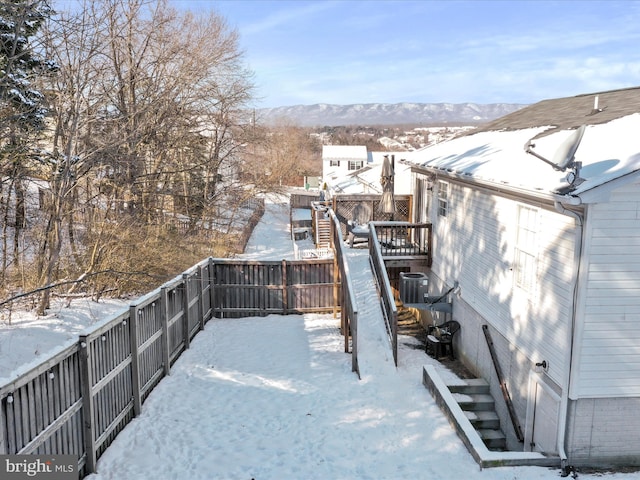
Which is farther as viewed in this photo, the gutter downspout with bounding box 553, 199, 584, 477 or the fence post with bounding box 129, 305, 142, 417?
the fence post with bounding box 129, 305, 142, 417

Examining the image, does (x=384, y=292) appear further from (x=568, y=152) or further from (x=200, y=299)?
(x=568, y=152)

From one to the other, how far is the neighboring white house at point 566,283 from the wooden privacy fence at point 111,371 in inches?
242

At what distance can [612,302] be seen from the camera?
6770 millimetres

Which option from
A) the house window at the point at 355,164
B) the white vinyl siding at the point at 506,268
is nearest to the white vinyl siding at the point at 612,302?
the white vinyl siding at the point at 506,268

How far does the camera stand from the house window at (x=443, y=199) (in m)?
13.3

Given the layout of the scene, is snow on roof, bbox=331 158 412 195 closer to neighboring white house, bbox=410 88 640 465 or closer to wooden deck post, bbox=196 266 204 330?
neighboring white house, bbox=410 88 640 465

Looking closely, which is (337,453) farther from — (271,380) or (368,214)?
(368,214)

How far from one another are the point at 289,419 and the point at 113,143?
9377 mm

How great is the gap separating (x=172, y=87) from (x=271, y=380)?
14374 mm

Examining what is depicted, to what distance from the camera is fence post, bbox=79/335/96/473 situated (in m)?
5.90

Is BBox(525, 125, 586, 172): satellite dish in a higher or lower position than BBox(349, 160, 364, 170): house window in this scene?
lower

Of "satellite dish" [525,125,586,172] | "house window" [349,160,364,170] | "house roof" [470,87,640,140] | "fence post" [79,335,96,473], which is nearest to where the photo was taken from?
"fence post" [79,335,96,473]

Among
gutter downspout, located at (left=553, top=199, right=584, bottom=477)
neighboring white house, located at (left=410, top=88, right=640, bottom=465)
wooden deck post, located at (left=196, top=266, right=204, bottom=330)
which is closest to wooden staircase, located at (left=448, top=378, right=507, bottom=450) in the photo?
neighboring white house, located at (left=410, top=88, right=640, bottom=465)

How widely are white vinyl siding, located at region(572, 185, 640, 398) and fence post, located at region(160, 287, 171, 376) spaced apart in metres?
6.91
